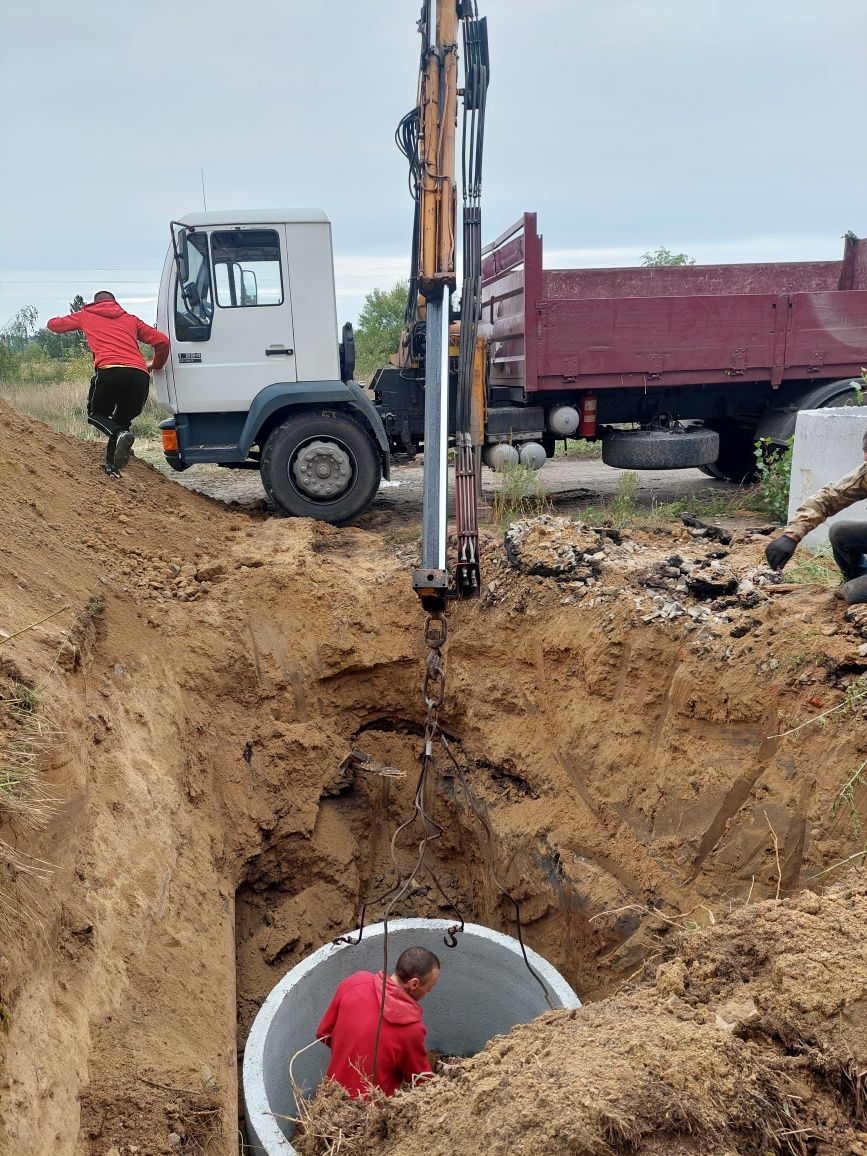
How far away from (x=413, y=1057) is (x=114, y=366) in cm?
597

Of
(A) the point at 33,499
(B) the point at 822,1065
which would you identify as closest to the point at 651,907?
(B) the point at 822,1065

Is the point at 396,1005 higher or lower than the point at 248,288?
lower

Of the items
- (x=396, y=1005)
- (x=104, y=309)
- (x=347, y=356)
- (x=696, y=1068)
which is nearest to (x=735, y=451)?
(x=347, y=356)

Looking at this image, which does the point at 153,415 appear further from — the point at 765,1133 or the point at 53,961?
the point at 765,1133

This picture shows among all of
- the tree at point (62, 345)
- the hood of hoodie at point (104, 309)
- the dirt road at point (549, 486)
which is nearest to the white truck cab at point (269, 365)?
the hood of hoodie at point (104, 309)

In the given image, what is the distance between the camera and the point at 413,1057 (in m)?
3.87

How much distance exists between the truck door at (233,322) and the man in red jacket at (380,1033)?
5623 mm

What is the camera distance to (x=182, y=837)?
442cm

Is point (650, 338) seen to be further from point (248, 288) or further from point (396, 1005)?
point (396, 1005)

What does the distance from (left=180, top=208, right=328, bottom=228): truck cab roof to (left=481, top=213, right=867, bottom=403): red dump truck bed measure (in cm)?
227

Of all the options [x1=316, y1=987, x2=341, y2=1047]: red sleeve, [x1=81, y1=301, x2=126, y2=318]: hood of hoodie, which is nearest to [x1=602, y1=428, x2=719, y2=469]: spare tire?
[x1=81, y1=301, x2=126, y2=318]: hood of hoodie

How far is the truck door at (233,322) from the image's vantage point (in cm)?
764

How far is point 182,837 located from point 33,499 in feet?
9.65

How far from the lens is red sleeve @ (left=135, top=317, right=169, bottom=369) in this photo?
24.4ft
